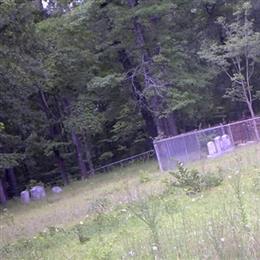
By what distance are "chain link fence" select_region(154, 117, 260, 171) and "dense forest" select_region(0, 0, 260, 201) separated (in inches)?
72.8

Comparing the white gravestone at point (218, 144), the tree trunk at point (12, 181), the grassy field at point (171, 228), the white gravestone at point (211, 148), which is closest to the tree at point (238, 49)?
the white gravestone at point (218, 144)

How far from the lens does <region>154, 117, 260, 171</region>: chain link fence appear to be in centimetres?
2375

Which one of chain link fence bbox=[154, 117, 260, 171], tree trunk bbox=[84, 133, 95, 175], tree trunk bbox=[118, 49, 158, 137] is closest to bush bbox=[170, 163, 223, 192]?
chain link fence bbox=[154, 117, 260, 171]

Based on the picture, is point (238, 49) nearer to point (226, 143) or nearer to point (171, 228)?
point (226, 143)

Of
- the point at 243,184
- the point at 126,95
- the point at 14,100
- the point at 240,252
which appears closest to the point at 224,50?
the point at 126,95

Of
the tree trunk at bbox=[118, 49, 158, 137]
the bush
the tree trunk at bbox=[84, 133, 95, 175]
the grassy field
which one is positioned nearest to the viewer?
the grassy field

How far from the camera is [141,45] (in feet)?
103

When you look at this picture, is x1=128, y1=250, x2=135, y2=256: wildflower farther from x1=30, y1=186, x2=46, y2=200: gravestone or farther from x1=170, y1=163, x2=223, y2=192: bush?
x1=30, y1=186, x2=46, y2=200: gravestone

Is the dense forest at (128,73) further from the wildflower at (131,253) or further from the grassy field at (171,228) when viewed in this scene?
the wildflower at (131,253)

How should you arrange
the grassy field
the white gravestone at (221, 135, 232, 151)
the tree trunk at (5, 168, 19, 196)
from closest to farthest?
1. the grassy field
2. the white gravestone at (221, 135, 232, 151)
3. the tree trunk at (5, 168, 19, 196)

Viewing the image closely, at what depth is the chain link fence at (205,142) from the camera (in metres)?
23.8

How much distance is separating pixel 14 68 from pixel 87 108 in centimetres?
1459

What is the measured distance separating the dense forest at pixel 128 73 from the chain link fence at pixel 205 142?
6.07ft

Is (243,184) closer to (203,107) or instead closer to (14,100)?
(14,100)
